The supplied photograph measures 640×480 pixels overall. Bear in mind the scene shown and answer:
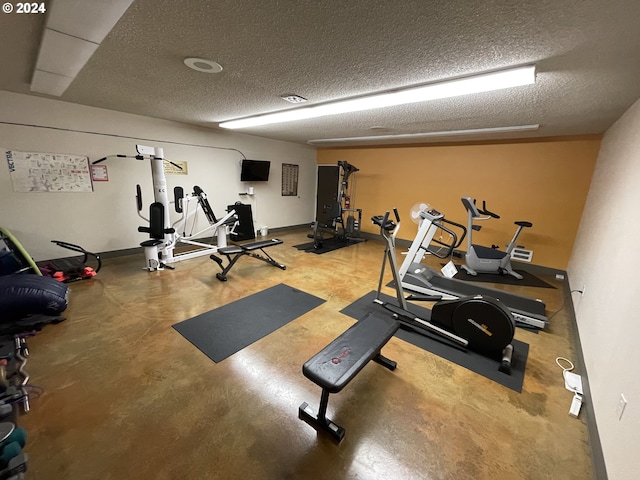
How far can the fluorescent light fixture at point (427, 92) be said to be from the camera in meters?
1.91

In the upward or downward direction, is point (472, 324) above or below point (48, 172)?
below

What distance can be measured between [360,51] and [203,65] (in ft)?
4.24

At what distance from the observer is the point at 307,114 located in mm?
3457

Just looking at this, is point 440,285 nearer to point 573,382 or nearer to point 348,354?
point 573,382

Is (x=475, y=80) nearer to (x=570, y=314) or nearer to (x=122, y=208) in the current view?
(x=570, y=314)

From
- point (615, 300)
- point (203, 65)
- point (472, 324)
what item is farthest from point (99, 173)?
point (615, 300)

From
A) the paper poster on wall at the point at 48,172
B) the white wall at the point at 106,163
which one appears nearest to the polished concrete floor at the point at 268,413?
the white wall at the point at 106,163

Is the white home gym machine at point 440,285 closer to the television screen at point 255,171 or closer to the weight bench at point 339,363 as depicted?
the weight bench at point 339,363

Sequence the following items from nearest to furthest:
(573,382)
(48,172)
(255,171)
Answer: (573,382)
(48,172)
(255,171)

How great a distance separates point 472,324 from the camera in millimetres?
2246

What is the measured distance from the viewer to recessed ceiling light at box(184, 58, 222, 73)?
196cm

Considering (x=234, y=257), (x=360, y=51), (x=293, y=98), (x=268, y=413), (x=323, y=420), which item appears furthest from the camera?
(x=234, y=257)

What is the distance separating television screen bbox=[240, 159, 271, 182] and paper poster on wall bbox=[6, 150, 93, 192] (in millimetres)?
2638

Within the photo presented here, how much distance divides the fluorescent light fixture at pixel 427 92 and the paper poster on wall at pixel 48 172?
119 inches
